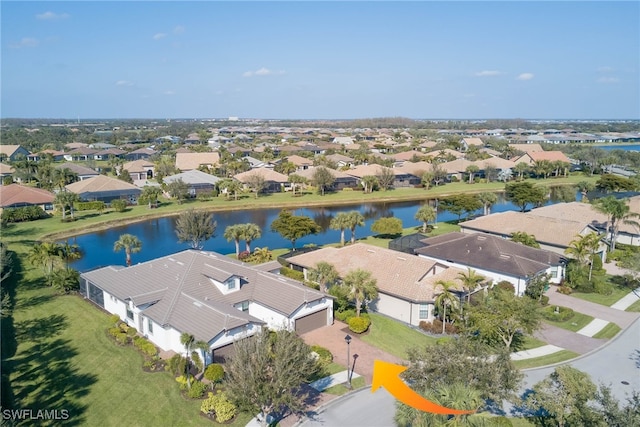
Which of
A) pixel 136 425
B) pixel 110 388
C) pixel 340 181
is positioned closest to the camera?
pixel 136 425

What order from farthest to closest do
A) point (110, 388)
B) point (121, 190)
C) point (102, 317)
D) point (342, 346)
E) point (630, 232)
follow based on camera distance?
point (121, 190) → point (630, 232) → point (102, 317) → point (342, 346) → point (110, 388)

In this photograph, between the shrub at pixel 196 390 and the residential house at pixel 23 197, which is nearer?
the shrub at pixel 196 390

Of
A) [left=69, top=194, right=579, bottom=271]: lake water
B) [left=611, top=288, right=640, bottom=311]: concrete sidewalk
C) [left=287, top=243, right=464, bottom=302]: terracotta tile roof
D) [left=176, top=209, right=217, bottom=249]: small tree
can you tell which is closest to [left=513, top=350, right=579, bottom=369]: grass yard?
[left=287, top=243, right=464, bottom=302]: terracotta tile roof

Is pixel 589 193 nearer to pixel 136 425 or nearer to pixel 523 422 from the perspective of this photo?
pixel 523 422

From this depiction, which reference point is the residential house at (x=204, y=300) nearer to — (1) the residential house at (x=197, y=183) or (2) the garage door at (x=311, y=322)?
(2) the garage door at (x=311, y=322)

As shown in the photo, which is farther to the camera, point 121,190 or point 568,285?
point 121,190

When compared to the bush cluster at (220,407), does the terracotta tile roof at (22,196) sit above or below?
above

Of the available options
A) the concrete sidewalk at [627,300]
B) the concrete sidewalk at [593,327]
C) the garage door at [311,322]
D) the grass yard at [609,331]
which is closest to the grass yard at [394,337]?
the garage door at [311,322]

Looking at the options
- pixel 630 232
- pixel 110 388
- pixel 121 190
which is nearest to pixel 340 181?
pixel 121 190
